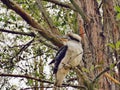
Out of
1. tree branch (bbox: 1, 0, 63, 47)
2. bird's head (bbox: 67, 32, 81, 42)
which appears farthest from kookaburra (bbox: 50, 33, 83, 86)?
tree branch (bbox: 1, 0, 63, 47)

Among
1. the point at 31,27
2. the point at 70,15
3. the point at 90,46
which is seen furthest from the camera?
the point at 70,15

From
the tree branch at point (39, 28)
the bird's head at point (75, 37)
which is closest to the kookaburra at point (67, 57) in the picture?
the bird's head at point (75, 37)

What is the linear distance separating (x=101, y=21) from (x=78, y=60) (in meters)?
0.58

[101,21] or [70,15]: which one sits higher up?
[70,15]

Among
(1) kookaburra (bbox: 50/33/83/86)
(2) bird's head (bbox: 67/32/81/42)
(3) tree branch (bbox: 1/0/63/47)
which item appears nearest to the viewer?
(3) tree branch (bbox: 1/0/63/47)

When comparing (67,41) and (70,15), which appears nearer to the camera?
(67,41)

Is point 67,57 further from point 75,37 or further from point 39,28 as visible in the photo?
point 39,28

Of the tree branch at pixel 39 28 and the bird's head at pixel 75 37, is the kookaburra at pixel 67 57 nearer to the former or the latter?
the bird's head at pixel 75 37

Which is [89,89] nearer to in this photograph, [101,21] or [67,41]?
[67,41]

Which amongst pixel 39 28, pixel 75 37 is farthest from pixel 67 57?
pixel 39 28

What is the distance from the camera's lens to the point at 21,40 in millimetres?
4496

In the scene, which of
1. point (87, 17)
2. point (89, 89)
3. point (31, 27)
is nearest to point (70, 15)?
point (87, 17)

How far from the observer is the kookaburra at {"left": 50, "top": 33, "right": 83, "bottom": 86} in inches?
120

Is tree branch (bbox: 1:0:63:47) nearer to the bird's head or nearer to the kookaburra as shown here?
the kookaburra
